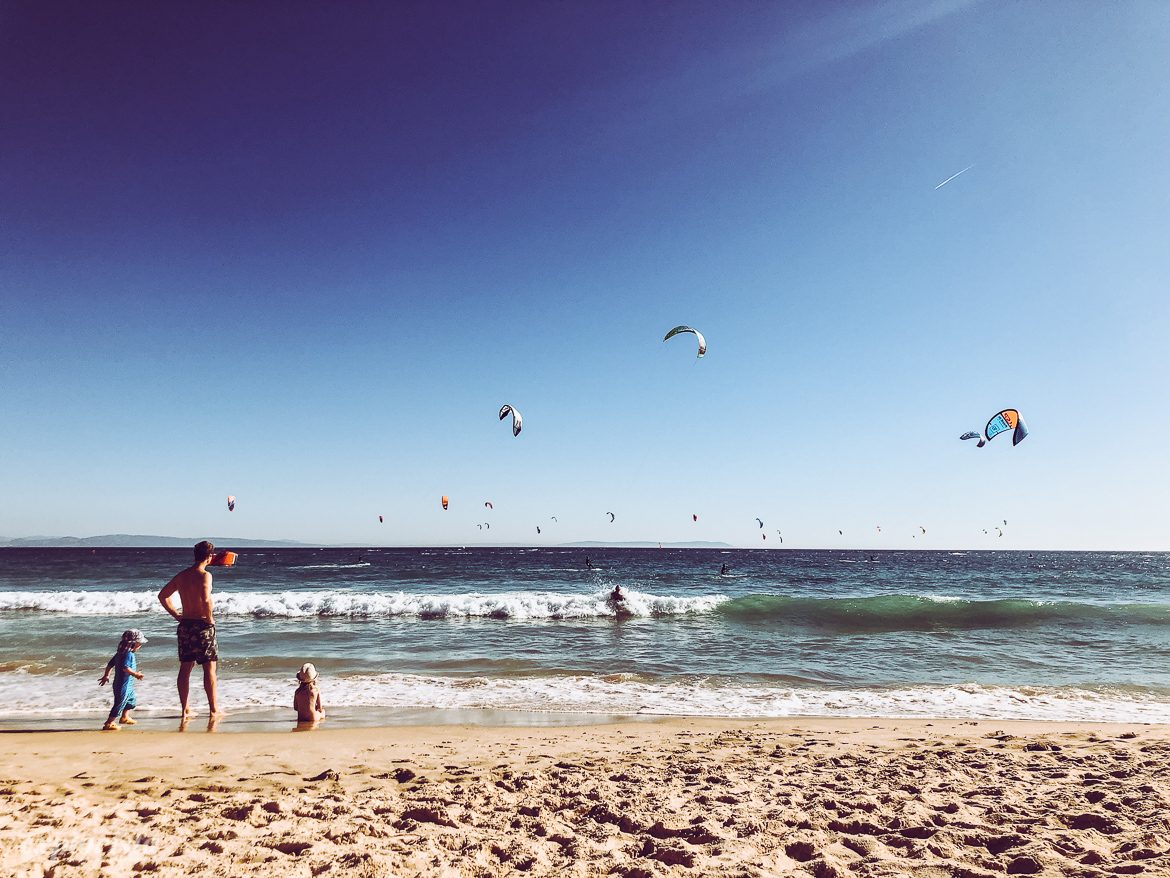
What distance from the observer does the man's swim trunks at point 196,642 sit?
6195 millimetres

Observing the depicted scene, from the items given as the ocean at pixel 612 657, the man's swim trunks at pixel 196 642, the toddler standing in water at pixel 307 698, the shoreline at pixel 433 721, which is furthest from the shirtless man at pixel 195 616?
the ocean at pixel 612 657

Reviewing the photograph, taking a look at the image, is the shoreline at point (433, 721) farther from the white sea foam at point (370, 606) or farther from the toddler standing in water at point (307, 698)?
the white sea foam at point (370, 606)

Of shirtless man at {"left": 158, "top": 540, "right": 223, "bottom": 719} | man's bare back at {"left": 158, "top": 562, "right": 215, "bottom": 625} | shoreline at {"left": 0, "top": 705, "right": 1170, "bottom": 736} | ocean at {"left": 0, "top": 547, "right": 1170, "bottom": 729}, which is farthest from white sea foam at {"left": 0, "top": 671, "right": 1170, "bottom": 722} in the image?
man's bare back at {"left": 158, "top": 562, "right": 215, "bottom": 625}

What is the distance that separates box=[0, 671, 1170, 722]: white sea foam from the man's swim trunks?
60.2 inches

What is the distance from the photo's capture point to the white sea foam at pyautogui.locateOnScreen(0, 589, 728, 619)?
61.6 ft

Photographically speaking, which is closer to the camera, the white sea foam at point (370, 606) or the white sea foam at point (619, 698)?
the white sea foam at point (619, 698)

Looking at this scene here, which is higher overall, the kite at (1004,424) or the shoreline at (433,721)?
the kite at (1004,424)

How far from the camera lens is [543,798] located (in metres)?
4.11

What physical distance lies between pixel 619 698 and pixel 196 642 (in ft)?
16.0

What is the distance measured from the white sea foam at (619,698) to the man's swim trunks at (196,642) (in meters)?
1.53

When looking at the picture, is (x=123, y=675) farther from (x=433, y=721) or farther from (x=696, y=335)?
(x=696, y=335)

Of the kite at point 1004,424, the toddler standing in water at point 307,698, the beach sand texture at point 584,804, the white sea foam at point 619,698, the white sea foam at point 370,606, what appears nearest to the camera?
the beach sand texture at point 584,804

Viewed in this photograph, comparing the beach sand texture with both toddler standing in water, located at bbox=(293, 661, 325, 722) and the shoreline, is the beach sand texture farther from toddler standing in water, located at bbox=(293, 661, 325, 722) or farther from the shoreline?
toddler standing in water, located at bbox=(293, 661, 325, 722)

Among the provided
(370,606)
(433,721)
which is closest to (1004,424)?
(433,721)
